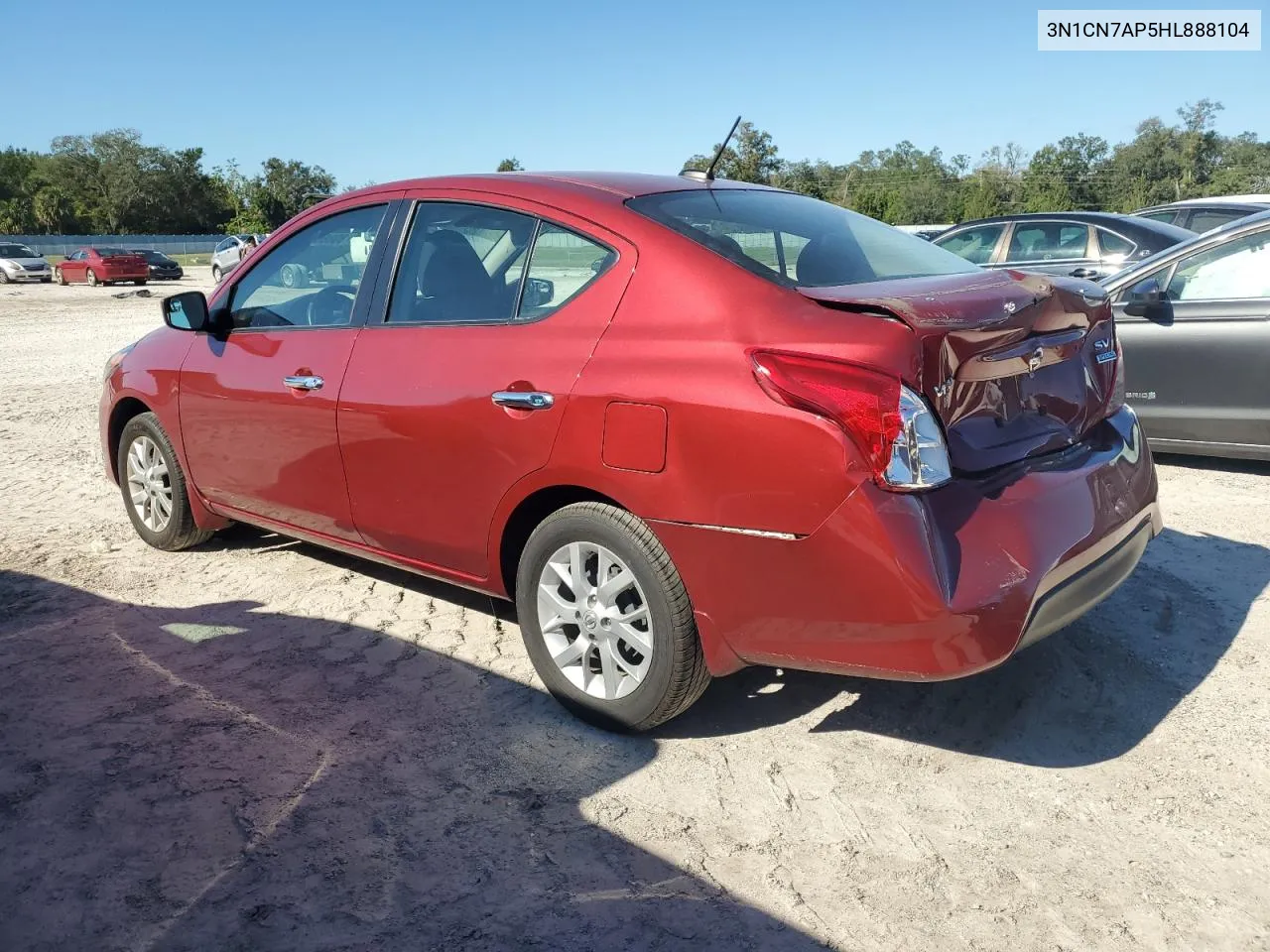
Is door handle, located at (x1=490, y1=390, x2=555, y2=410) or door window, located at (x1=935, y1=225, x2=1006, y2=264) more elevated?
door window, located at (x1=935, y1=225, x2=1006, y2=264)

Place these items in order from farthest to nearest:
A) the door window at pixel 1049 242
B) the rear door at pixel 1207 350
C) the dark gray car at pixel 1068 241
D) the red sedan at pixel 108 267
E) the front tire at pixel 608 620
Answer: the red sedan at pixel 108 267
the door window at pixel 1049 242
the dark gray car at pixel 1068 241
the rear door at pixel 1207 350
the front tire at pixel 608 620

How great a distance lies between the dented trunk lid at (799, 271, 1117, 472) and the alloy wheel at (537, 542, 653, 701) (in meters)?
1.02

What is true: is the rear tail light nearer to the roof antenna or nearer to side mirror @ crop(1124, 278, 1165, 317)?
the roof antenna

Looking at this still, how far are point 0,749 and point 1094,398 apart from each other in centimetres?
362

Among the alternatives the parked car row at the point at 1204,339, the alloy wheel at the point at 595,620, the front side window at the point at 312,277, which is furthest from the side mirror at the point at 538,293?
the parked car row at the point at 1204,339

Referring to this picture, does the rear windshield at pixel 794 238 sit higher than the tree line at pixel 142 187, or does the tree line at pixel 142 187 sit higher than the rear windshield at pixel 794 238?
the tree line at pixel 142 187

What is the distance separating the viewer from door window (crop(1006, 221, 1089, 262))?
978 centimetres

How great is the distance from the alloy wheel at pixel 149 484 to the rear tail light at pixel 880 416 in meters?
3.58

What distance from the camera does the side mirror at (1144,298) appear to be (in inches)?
246

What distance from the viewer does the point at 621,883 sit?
262 centimetres

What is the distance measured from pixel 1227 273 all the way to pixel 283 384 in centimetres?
527

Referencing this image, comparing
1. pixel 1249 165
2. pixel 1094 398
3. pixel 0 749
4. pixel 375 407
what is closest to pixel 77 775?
pixel 0 749

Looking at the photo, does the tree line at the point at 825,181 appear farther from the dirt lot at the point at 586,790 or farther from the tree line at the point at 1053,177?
the dirt lot at the point at 586,790

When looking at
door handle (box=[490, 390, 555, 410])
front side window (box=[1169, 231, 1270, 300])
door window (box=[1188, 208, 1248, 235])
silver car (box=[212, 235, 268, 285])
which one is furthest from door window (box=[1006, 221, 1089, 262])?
silver car (box=[212, 235, 268, 285])
